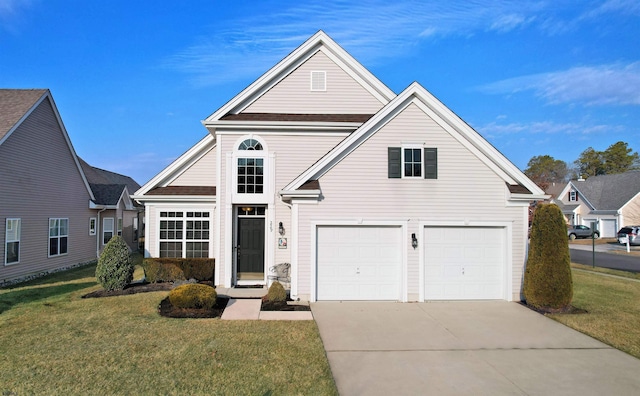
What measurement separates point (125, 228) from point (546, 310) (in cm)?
2467

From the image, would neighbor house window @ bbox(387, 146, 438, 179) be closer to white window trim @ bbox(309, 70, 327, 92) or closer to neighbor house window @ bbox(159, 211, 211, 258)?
white window trim @ bbox(309, 70, 327, 92)

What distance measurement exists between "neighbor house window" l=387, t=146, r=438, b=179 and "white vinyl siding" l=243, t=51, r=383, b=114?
317cm

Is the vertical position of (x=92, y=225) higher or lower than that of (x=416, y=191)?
lower

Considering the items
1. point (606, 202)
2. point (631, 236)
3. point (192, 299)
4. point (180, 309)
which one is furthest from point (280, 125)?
point (606, 202)

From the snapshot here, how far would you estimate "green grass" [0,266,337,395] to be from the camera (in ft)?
18.5

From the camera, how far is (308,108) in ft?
45.5

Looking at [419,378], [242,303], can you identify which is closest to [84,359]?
[242,303]

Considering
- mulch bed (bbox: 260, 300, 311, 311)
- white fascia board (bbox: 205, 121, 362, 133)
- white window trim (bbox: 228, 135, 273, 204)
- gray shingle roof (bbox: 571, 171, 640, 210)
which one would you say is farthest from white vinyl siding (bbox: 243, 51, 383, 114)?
gray shingle roof (bbox: 571, 171, 640, 210)

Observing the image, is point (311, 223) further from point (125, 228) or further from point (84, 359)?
point (125, 228)

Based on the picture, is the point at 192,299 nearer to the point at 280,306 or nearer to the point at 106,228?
the point at 280,306

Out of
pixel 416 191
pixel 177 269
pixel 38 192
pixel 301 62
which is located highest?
pixel 301 62

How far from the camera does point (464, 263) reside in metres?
11.4

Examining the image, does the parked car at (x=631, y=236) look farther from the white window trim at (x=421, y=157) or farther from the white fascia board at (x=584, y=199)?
the white window trim at (x=421, y=157)

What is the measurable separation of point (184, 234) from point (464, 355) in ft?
34.8
